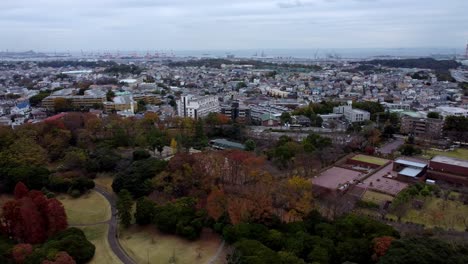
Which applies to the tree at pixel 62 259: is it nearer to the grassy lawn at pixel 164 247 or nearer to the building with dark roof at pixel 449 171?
the grassy lawn at pixel 164 247

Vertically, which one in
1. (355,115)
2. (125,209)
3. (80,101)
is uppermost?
(80,101)

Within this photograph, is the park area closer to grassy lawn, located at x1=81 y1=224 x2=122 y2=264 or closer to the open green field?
grassy lawn, located at x1=81 y1=224 x2=122 y2=264

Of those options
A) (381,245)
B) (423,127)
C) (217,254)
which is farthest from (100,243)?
(423,127)

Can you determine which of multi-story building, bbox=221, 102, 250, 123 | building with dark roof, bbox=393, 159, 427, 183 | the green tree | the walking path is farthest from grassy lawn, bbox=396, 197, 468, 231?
multi-story building, bbox=221, 102, 250, 123

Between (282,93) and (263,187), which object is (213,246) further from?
(282,93)

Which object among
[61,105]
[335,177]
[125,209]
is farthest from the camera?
[61,105]

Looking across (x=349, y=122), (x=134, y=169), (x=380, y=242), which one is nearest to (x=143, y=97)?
(x=349, y=122)

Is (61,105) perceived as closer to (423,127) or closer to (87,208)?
(87,208)
